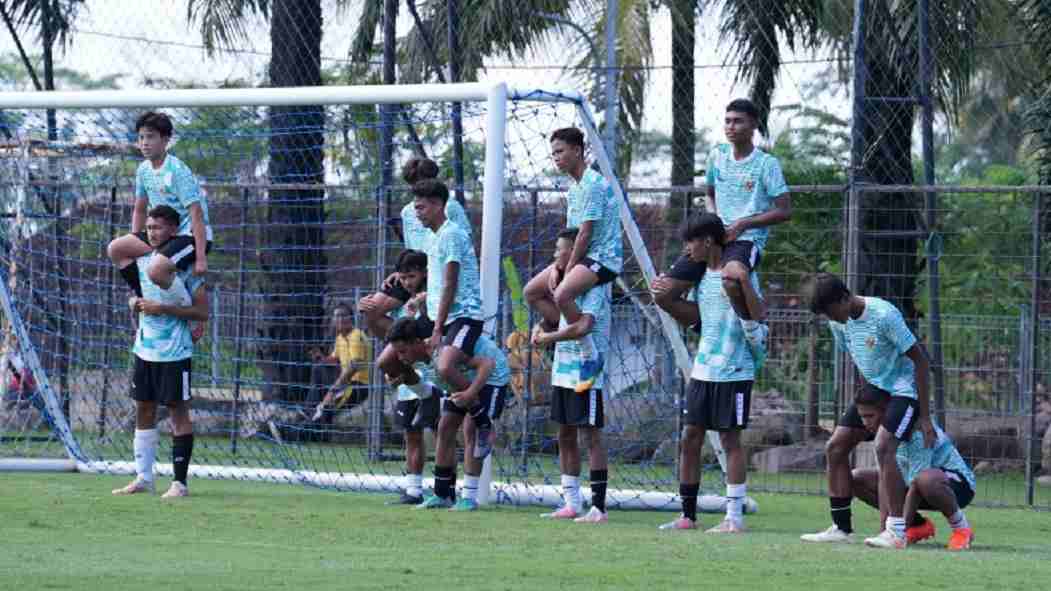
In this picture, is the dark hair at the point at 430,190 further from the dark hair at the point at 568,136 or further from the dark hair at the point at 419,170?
the dark hair at the point at 568,136

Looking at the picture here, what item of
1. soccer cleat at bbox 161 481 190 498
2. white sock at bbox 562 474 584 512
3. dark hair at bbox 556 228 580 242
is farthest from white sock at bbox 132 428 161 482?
dark hair at bbox 556 228 580 242

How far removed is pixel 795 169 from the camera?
31.6 metres

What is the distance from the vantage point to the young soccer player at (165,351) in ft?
38.3

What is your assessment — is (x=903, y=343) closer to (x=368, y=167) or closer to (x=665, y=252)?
(x=665, y=252)

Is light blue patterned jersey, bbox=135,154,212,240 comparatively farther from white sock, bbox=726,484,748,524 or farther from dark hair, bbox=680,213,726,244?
white sock, bbox=726,484,748,524

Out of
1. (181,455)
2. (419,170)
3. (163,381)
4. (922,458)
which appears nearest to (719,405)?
(922,458)

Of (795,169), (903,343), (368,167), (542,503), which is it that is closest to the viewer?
(903,343)

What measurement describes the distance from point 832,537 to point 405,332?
114 inches

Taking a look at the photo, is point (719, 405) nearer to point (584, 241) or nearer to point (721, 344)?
point (721, 344)

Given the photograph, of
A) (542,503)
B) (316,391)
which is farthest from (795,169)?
(542,503)

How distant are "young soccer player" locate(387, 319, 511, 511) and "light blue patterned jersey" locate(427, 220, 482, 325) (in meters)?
0.18

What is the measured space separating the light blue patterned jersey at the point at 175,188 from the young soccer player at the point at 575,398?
2.56m

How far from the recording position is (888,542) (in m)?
9.34

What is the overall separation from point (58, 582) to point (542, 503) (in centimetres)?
540
